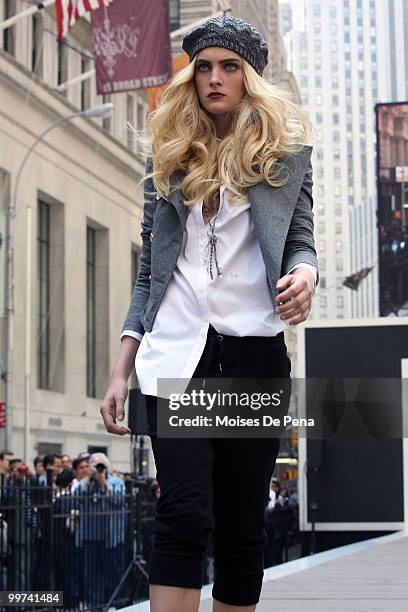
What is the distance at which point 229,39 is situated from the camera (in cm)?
366

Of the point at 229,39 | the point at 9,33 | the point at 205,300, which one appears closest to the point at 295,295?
the point at 205,300

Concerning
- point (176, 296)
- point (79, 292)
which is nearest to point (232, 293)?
point (176, 296)

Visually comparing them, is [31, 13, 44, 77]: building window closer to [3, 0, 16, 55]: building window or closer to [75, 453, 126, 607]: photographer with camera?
[3, 0, 16, 55]: building window

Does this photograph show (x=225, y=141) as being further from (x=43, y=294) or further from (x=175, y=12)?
(x=175, y=12)

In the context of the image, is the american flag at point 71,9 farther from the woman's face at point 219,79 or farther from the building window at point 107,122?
the woman's face at point 219,79

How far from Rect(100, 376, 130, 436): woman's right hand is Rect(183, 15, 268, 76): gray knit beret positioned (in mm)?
975

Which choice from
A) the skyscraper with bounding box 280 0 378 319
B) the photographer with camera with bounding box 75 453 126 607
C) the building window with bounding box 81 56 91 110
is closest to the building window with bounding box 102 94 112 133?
the building window with bounding box 81 56 91 110

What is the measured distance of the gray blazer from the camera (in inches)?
140

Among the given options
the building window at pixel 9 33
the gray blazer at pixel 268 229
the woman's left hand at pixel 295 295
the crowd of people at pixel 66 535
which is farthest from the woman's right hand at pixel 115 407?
the building window at pixel 9 33

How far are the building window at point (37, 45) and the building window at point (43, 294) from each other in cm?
419

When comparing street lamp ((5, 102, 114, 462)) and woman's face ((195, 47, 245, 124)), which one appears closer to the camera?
woman's face ((195, 47, 245, 124))

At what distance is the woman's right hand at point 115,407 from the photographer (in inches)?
141

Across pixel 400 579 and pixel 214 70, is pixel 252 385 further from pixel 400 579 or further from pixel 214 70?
pixel 400 579

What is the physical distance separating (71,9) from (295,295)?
25497mm
